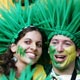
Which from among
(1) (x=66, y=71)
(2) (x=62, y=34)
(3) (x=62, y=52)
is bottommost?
(1) (x=66, y=71)

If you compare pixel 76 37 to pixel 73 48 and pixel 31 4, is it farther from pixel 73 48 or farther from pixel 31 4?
pixel 31 4

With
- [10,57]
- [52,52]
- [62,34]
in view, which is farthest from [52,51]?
[10,57]

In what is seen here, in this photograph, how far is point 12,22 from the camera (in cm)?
378

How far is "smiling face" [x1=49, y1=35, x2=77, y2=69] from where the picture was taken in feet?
12.1

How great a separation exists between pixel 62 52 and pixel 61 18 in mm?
201

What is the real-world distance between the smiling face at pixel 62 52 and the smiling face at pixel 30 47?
0.09m

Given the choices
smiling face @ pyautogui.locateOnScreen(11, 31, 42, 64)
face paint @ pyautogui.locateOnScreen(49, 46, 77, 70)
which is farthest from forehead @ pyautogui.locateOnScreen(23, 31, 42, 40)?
face paint @ pyautogui.locateOnScreen(49, 46, 77, 70)

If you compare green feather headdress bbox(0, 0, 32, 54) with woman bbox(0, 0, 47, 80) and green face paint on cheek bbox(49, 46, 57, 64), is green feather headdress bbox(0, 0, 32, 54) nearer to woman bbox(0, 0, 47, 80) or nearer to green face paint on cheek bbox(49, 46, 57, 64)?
woman bbox(0, 0, 47, 80)

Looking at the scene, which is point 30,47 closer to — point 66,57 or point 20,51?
point 20,51

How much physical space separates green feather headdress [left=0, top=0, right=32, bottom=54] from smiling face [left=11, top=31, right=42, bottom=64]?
2.6 inches

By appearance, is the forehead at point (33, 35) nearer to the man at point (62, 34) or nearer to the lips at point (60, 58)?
the man at point (62, 34)

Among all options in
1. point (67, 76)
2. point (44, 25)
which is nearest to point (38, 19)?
point (44, 25)

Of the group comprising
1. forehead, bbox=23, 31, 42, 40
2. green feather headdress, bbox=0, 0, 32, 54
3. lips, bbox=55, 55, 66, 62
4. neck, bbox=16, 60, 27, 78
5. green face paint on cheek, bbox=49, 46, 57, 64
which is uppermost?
green feather headdress, bbox=0, 0, 32, 54

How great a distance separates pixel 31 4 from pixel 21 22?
133 millimetres
